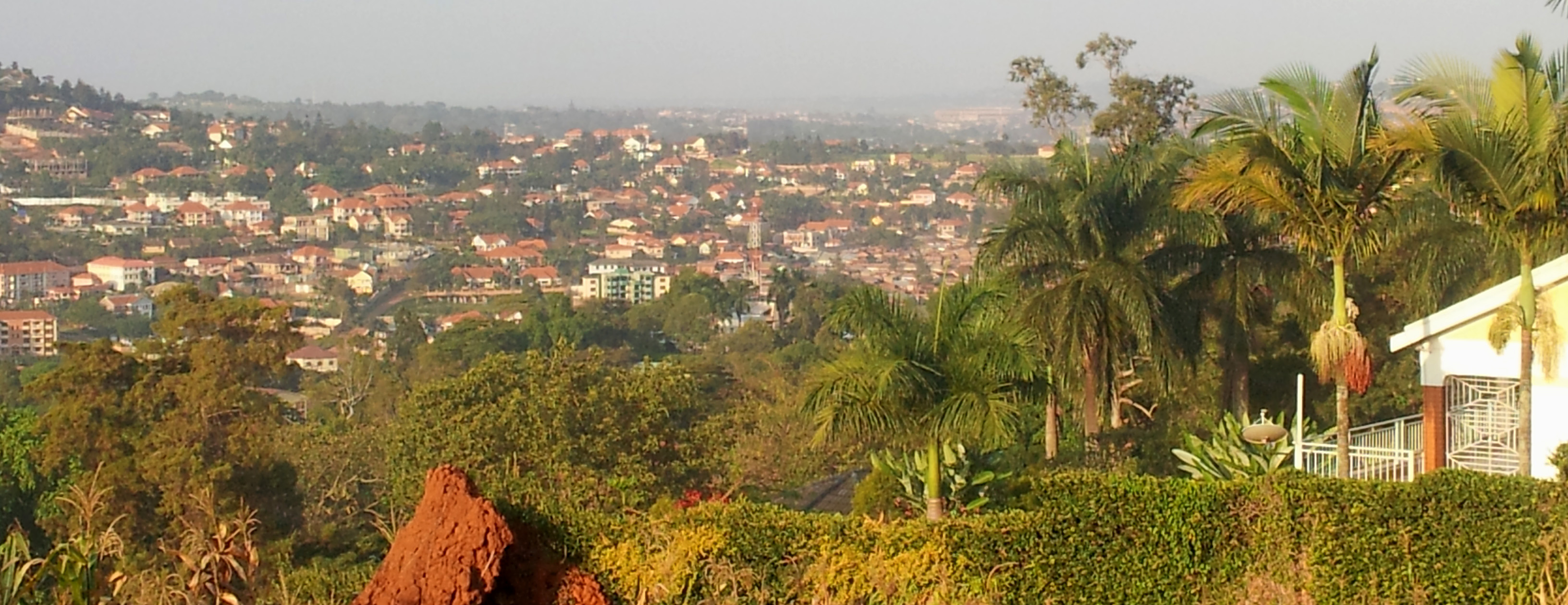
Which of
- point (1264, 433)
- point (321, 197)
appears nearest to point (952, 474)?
point (1264, 433)

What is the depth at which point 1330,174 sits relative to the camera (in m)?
7.33

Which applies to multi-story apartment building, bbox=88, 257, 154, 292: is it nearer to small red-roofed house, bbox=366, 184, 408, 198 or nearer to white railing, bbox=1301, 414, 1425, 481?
small red-roofed house, bbox=366, 184, 408, 198

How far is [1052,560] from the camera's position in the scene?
639 cm

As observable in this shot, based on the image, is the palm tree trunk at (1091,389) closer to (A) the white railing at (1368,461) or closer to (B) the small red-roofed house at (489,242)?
(A) the white railing at (1368,461)

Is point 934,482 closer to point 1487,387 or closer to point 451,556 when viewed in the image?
point 451,556

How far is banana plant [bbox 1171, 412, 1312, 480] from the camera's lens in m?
7.86

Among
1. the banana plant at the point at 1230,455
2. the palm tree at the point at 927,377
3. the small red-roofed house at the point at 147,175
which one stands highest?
the small red-roofed house at the point at 147,175

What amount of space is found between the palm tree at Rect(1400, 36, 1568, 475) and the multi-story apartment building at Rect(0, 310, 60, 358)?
52241mm

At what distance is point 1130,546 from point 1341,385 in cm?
176

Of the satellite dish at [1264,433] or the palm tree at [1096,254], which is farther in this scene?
the palm tree at [1096,254]

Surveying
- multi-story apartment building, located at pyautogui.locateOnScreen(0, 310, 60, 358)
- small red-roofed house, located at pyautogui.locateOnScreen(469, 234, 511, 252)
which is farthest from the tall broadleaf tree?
small red-roofed house, located at pyautogui.locateOnScreen(469, 234, 511, 252)

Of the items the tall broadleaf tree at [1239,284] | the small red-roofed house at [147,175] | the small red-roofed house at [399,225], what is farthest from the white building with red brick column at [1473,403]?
the small red-roofed house at [147,175]

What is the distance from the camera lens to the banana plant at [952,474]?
24.0 ft

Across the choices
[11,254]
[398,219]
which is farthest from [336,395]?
[398,219]
